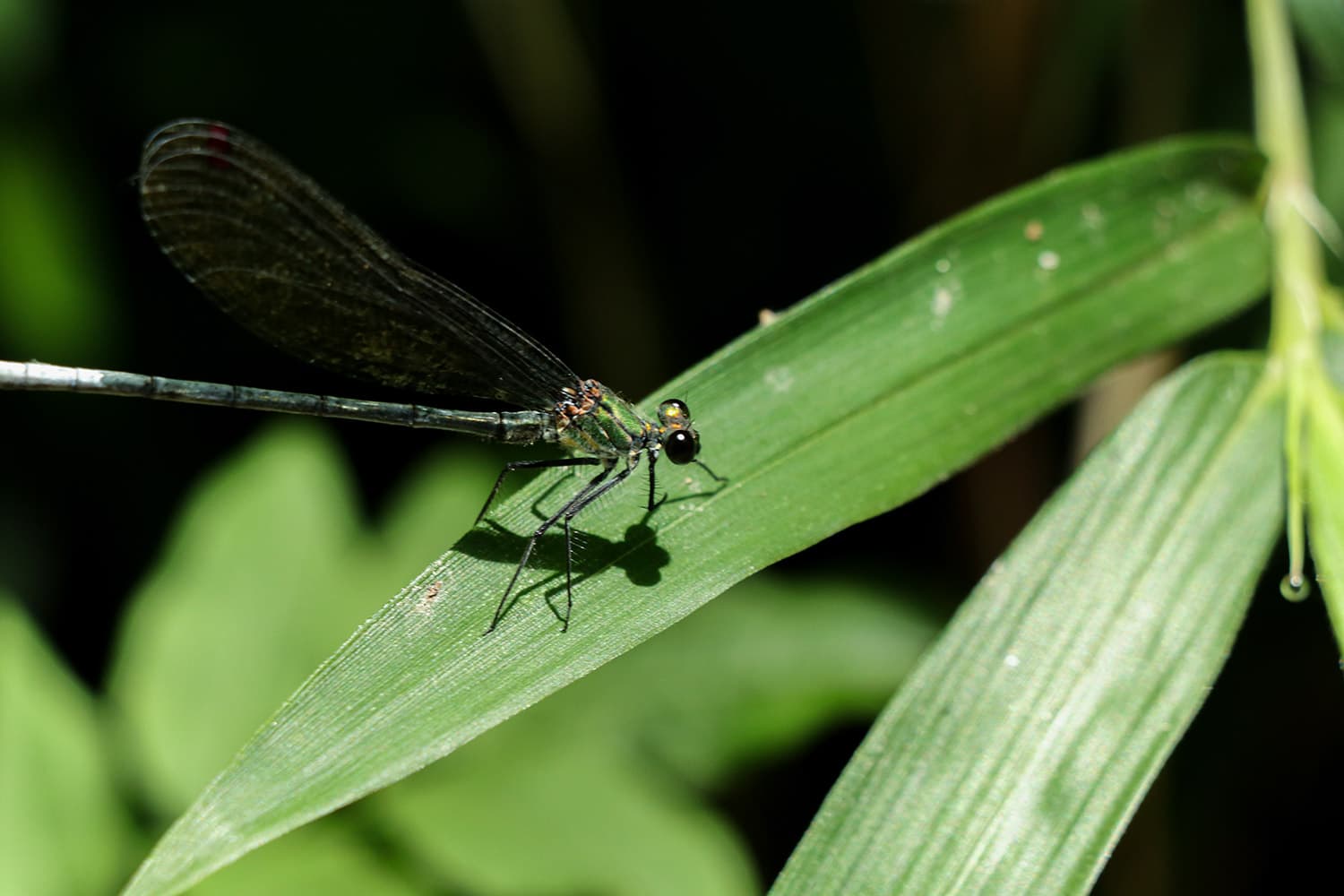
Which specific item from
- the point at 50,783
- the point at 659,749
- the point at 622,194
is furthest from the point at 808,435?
the point at 622,194

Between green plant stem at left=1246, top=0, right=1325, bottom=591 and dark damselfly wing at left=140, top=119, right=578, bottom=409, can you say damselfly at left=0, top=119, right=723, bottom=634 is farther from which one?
green plant stem at left=1246, top=0, right=1325, bottom=591

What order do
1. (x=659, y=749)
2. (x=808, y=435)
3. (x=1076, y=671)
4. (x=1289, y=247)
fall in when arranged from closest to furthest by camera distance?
(x=1076, y=671), (x=808, y=435), (x=1289, y=247), (x=659, y=749)

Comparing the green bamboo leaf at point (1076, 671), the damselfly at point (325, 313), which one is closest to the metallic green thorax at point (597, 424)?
the damselfly at point (325, 313)

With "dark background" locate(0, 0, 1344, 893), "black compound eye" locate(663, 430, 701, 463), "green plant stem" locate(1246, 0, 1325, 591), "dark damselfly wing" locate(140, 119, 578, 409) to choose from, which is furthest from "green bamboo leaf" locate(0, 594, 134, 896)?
"green plant stem" locate(1246, 0, 1325, 591)

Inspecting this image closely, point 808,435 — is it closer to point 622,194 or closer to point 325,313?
point 325,313

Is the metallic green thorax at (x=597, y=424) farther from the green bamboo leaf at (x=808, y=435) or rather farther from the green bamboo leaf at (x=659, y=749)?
the green bamboo leaf at (x=659, y=749)
